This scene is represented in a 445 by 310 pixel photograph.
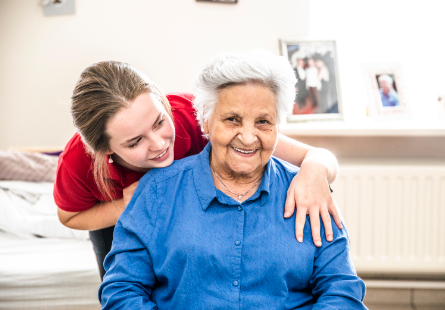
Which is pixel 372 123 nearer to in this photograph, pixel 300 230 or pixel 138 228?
pixel 300 230

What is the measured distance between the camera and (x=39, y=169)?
2330 millimetres

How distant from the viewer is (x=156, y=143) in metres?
1.16

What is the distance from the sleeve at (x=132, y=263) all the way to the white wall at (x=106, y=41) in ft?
5.10

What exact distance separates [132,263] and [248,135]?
48 centimetres

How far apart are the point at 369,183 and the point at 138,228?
61.9 inches

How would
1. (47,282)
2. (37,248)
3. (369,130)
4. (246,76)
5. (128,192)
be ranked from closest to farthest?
(246,76)
(128,192)
(47,282)
(37,248)
(369,130)

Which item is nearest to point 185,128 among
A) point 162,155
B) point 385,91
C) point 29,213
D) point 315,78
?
point 162,155

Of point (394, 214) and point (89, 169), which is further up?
point (89, 169)

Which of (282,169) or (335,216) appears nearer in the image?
(335,216)

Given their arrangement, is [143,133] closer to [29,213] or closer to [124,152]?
[124,152]

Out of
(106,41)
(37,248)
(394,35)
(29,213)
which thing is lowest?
(37,248)

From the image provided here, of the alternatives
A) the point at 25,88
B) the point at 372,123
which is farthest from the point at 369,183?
the point at 25,88

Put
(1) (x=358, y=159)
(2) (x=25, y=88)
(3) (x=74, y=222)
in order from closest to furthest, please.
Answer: (3) (x=74, y=222)
(1) (x=358, y=159)
(2) (x=25, y=88)

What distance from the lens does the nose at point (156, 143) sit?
45.8 inches
